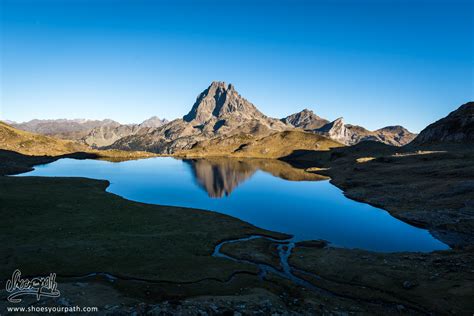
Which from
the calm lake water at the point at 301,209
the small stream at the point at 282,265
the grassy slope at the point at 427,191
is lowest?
the small stream at the point at 282,265

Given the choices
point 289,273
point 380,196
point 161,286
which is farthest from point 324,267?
point 380,196

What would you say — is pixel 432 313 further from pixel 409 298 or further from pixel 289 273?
pixel 289 273

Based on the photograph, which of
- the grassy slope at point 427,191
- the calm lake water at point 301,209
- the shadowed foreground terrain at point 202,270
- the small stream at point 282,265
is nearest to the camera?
the shadowed foreground terrain at point 202,270

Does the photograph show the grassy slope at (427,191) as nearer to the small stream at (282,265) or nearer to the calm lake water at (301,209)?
the calm lake water at (301,209)

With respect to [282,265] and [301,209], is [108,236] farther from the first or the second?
[301,209]

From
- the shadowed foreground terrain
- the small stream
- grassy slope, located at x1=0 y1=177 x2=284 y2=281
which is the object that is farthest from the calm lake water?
grassy slope, located at x1=0 y1=177 x2=284 y2=281

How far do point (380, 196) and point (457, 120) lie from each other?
152 meters

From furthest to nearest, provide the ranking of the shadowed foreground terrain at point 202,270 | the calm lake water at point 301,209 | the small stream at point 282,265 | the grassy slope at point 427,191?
the grassy slope at point 427,191 → the calm lake water at point 301,209 → the small stream at point 282,265 → the shadowed foreground terrain at point 202,270

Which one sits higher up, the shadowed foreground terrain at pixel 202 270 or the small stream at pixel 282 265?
the shadowed foreground terrain at pixel 202 270

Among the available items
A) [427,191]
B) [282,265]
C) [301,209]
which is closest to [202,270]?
[282,265]

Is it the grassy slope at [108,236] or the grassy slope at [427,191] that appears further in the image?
the grassy slope at [427,191]

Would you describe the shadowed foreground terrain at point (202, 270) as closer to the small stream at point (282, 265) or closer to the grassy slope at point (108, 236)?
the grassy slope at point (108, 236)

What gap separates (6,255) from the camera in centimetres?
4006

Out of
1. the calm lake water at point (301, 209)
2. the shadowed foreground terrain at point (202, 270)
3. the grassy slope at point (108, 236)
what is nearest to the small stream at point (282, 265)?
the shadowed foreground terrain at point (202, 270)
